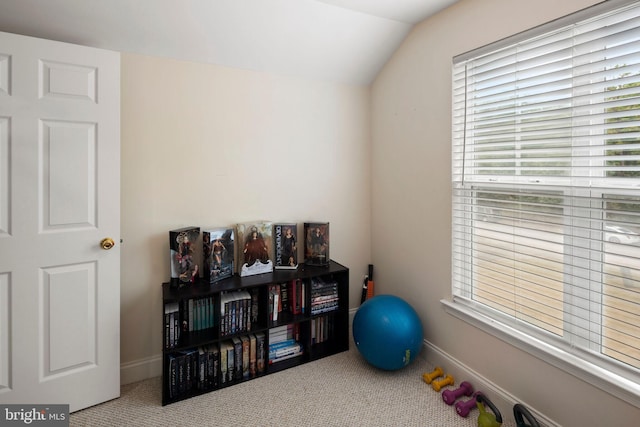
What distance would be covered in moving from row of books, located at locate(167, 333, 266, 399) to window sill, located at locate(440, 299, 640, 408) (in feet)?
4.30

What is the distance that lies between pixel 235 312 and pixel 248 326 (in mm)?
135

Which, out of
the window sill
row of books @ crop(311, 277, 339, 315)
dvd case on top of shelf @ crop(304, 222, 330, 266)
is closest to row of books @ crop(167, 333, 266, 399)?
row of books @ crop(311, 277, 339, 315)

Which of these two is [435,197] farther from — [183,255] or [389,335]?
[183,255]

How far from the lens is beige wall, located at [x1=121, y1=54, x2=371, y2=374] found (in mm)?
2023

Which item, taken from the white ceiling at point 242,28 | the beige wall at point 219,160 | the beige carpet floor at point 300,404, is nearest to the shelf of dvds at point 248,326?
the beige carpet floor at point 300,404

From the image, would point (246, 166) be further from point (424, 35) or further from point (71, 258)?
point (424, 35)

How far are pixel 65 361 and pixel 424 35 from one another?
292cm

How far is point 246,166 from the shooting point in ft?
7.67

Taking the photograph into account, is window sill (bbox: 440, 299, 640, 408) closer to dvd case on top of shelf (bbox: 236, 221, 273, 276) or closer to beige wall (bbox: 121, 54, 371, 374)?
beige wall (bbox: 121, 54, 371, 374)

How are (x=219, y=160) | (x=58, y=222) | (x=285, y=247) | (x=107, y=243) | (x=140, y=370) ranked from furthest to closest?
1. (x=285, y=247)
2. (x=219, y=160)
3. (x=140, y=370)
4. (x=107, y=243)
5. (x=58, y=222)

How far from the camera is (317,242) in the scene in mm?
2471

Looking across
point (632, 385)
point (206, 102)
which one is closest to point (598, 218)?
point (632, 385)

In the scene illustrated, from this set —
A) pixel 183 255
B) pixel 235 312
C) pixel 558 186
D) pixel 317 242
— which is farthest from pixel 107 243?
pixel 558 186

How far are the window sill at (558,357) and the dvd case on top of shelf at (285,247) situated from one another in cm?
114
